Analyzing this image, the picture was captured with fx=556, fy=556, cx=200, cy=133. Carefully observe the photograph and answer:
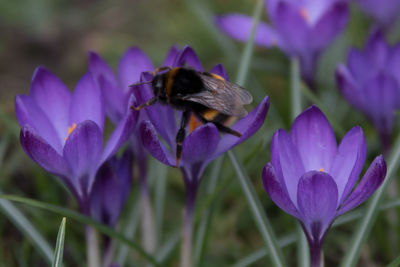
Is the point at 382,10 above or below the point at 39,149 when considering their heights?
above

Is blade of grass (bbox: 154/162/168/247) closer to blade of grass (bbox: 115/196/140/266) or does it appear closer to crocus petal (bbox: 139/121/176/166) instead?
blade of grass (bbox: 115/196/140/266)

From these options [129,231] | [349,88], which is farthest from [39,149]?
[349,88]

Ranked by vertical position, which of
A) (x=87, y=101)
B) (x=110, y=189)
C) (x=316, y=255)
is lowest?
(x=316, y=255)

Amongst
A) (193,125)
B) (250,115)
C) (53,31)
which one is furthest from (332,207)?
(53,31)

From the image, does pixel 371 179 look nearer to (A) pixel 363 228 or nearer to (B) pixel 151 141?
(A) pixel 363 228

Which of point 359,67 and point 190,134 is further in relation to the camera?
point 359,67

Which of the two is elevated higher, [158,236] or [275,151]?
[275,151]

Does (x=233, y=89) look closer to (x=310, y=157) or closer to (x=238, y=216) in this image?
(x=310, y=157)
